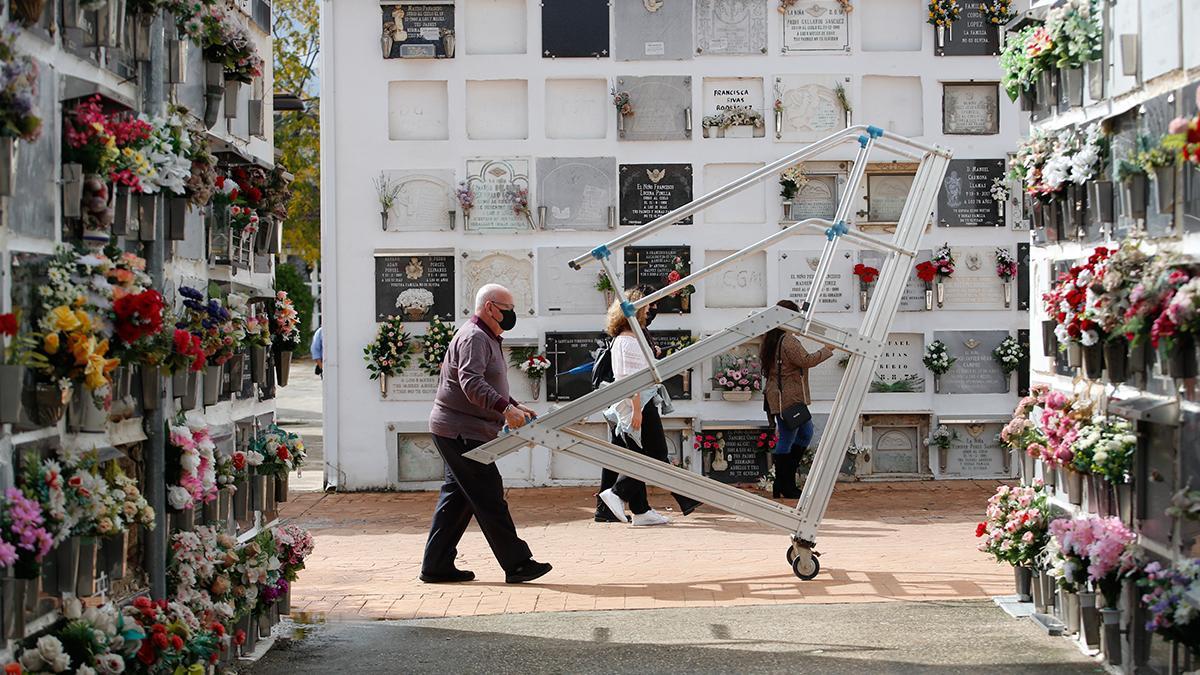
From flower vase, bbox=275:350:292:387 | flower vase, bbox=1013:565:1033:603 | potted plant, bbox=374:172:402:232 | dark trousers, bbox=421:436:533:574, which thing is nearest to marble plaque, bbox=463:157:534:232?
potted plant, bbox=374:172:402:232

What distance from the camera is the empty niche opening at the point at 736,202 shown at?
1343 cm

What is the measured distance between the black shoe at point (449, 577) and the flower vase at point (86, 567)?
3.95 m

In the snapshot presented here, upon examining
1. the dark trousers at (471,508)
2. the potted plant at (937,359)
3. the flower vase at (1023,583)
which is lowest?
the flower vase at (1023,583)

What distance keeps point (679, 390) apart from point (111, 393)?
8.52 metres

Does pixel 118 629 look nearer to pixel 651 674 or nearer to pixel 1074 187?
pixel 651 674

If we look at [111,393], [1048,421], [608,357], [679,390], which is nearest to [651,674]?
[1048,421]

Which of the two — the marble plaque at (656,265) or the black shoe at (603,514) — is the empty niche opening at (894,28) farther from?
the black shoe at (603,514)

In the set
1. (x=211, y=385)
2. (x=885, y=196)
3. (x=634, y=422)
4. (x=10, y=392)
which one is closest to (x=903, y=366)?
(x=885, y=196)

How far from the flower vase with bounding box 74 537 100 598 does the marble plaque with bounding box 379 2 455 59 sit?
9171mm

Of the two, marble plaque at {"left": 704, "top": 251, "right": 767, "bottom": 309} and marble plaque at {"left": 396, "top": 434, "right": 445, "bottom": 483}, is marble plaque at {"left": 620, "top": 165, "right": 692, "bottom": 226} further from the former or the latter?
marble plaque at {"left": 396, "top": 434, "right": 445, "bottom": 483}

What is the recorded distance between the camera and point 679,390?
13289mm

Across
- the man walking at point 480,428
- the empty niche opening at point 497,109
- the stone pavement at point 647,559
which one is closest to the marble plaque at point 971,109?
the stone pavement at point 647,559

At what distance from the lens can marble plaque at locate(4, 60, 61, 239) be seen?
4445 millimetres

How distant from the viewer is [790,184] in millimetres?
13258
